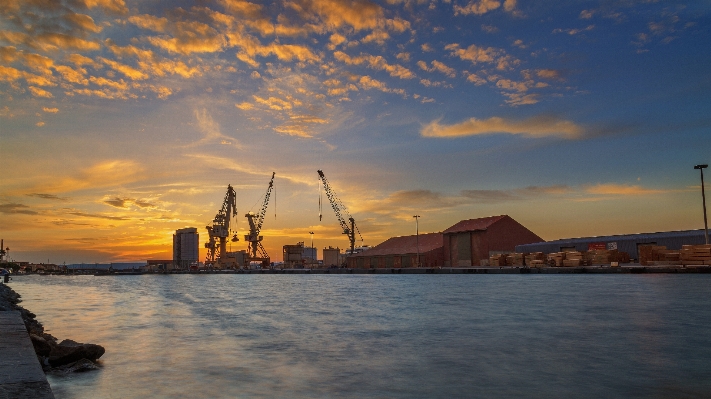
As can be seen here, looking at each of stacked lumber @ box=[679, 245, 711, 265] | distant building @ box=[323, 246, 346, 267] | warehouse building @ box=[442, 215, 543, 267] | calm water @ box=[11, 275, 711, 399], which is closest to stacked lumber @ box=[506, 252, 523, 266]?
warehouse building @ box=[442, 215, 543, 267]

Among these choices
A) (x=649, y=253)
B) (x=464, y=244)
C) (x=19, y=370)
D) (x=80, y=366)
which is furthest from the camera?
(x=464, y=244)

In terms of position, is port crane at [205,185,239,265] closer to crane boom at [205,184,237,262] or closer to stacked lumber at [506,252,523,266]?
crane boom at [205,184,237,262]

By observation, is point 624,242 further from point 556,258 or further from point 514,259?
point 514,259

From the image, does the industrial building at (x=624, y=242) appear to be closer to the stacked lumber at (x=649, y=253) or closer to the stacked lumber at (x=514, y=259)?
the stacked lumber at (x=649, y=253)

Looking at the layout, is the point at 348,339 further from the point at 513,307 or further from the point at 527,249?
the point at 527,249

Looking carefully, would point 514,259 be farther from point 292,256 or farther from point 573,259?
point 292,256

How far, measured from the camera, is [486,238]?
87375 millimetres

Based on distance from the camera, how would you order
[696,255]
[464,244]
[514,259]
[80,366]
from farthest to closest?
1. [464,244]
2. [514,259]
3. [696,255]
4. [80,366]

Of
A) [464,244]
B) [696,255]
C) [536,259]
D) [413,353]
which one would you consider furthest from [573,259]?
[413,353]

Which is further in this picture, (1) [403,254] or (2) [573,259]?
(1) [403,254]

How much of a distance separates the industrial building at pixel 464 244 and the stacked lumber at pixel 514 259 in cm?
409

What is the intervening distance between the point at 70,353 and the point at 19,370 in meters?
5.37

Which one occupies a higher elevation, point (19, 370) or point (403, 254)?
point (19, 370)

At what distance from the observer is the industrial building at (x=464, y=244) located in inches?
3465
